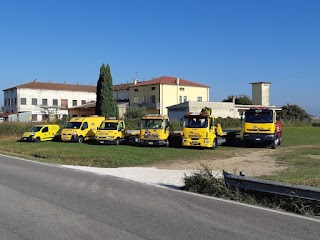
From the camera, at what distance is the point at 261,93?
79000mm

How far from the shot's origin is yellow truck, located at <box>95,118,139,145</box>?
31.2 m

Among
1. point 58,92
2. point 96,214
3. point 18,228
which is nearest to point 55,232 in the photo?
point 18,228

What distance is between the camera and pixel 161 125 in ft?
93.5

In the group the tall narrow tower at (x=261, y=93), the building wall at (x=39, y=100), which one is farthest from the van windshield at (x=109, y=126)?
the building wall at (x=39, y=100)

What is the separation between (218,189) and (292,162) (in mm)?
9417

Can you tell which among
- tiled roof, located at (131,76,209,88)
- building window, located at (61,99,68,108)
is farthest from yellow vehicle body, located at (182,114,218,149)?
building window, located at (61,99,68,108)

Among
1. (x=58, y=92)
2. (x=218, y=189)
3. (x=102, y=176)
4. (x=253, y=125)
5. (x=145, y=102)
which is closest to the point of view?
(x=218, y=189)

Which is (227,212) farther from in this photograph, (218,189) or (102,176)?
(102,176)

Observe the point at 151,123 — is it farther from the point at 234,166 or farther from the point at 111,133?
the point at 234,166

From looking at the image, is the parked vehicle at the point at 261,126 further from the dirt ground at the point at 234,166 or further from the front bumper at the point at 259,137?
the dirt ground at the point at 234,166

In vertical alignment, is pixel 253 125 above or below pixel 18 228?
above

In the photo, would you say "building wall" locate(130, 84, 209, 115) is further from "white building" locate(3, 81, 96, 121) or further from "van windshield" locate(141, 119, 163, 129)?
"van windshield" locate(141, 119, 163, 129)

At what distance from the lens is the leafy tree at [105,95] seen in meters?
52.8

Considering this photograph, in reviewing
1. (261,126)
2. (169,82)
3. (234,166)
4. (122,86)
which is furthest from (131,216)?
(122,86)
